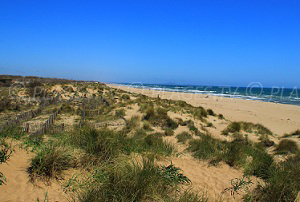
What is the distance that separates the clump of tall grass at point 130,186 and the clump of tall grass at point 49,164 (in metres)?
0.74

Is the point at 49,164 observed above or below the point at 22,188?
above

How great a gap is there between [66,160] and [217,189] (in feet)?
10.9

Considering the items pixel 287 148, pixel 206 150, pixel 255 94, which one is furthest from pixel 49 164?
pixel 255 94

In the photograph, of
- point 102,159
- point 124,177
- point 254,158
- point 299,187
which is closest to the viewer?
point 124,177

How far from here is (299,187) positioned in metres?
3.95

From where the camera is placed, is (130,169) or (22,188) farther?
(130,169)

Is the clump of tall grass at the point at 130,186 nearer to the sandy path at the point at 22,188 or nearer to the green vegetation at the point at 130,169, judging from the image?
the green vegetation at the point at 130,169

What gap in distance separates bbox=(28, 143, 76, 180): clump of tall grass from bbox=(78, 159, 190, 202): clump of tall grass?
741 mm

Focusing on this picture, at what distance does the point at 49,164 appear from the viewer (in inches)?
151

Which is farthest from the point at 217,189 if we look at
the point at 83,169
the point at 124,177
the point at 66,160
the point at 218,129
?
the point at 218,129

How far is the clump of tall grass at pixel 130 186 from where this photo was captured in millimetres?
3135

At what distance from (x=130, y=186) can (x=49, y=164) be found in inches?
68.4

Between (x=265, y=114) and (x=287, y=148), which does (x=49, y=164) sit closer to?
(x=287, y=148)

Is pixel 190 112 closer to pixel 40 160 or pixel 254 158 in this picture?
pixel 254 158
